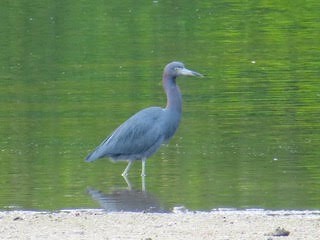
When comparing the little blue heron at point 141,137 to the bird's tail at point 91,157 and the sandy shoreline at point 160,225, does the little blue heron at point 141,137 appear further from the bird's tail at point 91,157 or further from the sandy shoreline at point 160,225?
the sandy shoreline at point 160,225

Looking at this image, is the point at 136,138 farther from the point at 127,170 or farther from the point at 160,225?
the point at 160,225

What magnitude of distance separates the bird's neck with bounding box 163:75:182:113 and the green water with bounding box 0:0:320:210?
22.0 inches

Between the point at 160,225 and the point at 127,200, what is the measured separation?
199 cm

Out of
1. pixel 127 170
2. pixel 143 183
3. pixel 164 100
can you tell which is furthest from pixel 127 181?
pixel 164 100

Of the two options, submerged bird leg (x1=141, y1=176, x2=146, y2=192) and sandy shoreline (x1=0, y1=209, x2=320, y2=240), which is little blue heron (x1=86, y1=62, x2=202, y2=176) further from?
sandy shoreline (x1=0, y1=209, x2=320, y2=240)

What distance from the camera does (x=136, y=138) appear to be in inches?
498

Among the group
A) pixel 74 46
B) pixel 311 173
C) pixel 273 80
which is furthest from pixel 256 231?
pixel 74 46

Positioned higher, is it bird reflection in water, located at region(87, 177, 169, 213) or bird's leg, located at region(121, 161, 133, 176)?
bird reflection in water, located at region(87, 177, 169, 213)

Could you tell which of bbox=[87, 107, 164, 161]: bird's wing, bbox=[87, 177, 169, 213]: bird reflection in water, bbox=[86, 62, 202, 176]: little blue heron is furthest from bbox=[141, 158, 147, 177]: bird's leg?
bbox=[87, 177, 169, 213]: bird reflection in water

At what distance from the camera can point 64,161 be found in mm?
12953

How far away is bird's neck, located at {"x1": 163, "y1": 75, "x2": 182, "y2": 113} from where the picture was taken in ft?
42.4

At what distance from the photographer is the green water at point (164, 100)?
11734 mm

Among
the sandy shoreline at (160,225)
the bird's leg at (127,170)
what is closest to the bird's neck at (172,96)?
the bird's leg at (127,170)

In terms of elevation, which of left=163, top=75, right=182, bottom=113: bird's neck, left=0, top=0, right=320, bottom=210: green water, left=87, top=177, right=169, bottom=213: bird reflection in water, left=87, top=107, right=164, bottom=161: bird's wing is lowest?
left=0, top=0, right=320, bottom=210: green water
